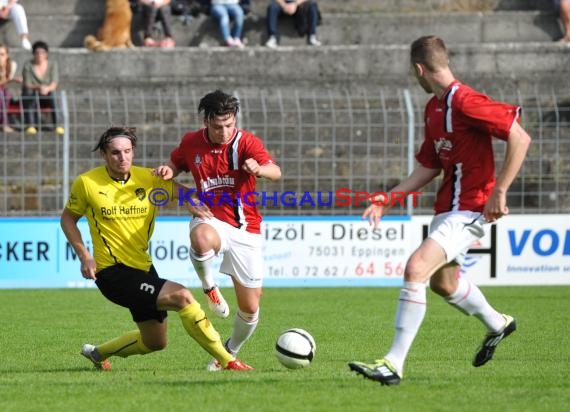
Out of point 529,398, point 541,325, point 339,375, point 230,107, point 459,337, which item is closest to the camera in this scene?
point 529,398

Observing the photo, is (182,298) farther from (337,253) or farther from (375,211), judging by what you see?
(337,253)

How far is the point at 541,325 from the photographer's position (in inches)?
476

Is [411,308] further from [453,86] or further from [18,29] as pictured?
[18,29]

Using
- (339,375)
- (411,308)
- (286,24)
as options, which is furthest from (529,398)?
(286,24)

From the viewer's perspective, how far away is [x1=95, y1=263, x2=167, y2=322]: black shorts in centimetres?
824

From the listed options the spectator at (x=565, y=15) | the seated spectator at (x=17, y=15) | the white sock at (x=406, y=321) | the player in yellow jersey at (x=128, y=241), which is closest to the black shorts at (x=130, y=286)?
the player in yellow jersey at (x=128, y=241)

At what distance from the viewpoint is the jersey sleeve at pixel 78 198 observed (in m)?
8.45

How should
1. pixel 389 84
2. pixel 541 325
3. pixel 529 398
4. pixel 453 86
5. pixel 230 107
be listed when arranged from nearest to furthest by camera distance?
pixel 529 398, pixel 453 86, pixel 230 107, pixel 541 325, pixel 389 84

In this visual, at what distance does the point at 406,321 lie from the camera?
7.25 m

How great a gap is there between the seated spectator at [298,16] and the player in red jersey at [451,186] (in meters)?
14.4

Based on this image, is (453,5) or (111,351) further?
(453,5)

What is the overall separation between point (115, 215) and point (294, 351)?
160cm

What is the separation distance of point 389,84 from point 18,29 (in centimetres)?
682

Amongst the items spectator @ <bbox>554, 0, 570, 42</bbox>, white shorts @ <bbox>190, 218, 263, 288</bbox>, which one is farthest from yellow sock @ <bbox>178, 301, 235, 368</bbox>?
spectator @ <bbox>554, 0, 570, 42</bbox>
